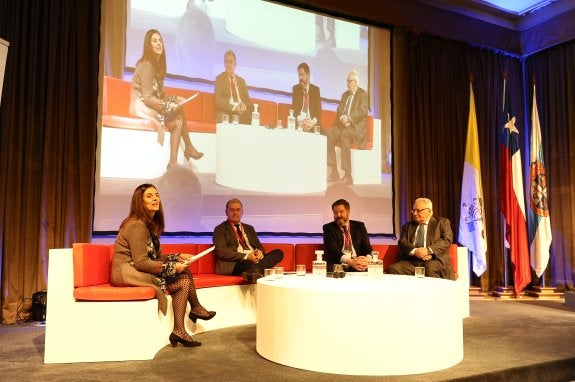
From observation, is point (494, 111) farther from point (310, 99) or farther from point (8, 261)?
point (8, 261)

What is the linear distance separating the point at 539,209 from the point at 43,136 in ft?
18.7

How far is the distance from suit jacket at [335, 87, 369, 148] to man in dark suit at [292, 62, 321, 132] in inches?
12.4

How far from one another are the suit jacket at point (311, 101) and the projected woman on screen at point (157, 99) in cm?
130

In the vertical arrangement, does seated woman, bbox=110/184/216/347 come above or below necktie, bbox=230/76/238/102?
below

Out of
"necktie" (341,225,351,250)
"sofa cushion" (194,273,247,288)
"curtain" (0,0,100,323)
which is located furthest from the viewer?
"necktie" (341,225,351,250)

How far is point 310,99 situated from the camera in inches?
233

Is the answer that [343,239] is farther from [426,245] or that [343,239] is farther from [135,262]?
[135,262]

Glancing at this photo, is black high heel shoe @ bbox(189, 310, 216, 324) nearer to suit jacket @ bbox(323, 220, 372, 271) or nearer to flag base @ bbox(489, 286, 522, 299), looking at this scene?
suit jacket @ bbox(323, 220, 372, 271)

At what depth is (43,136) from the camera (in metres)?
4.64

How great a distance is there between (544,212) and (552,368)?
3.90 metres

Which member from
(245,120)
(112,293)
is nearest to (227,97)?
(245,120)

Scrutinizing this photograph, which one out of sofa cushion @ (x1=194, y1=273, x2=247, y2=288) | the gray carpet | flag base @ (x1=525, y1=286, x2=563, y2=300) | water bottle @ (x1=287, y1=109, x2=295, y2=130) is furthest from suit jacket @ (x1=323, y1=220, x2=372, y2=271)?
flag base @ (x1=525, y1=286, x2=563, y2=300)

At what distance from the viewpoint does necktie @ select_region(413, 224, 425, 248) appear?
4793 millimetres

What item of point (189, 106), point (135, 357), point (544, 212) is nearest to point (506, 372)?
point (135, 357)
